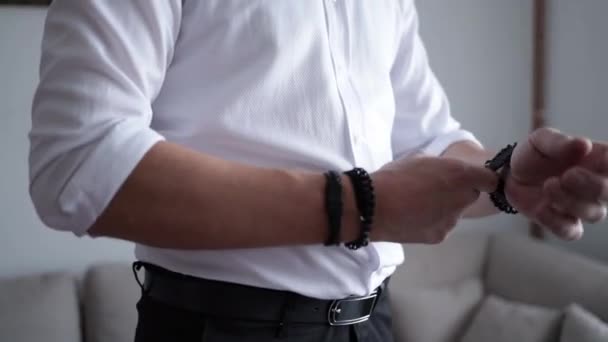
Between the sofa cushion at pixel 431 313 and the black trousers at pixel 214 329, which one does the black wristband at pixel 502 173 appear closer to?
the black trousers at pixel 214 329

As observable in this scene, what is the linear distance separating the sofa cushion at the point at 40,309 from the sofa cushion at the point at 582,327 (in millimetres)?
1381

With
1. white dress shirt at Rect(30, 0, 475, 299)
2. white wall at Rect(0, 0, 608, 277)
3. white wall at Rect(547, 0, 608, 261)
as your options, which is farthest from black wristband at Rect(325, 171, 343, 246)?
white wall at Rect(547, 0, 608, 261)

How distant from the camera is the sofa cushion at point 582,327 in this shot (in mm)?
1680

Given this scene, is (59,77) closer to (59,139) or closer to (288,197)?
(59,139)

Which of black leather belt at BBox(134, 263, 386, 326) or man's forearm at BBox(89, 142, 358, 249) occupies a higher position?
man's forearm at BBox(89, 142, 358, 249)

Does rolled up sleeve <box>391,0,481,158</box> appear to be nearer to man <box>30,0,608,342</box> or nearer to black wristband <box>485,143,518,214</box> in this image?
man <box>30,0,608,342</box>

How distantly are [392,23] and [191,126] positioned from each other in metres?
0.36

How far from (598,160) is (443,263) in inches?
70.3

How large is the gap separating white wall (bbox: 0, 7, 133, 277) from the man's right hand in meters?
1.63

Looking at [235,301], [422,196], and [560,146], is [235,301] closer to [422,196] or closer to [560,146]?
[422,196]

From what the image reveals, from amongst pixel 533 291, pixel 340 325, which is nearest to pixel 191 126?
pixel 340 325

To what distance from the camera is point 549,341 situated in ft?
5.99

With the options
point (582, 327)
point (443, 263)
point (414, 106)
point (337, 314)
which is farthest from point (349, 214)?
point (443, 263)

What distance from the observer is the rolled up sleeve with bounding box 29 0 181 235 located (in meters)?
0.54
